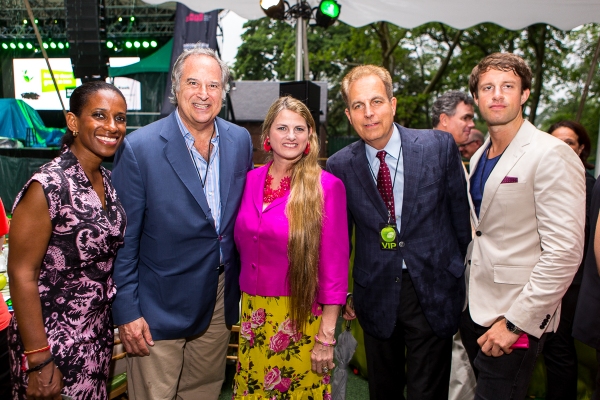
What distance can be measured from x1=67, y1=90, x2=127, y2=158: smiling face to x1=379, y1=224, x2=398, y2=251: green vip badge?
3.87 feet

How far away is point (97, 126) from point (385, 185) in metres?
1.24

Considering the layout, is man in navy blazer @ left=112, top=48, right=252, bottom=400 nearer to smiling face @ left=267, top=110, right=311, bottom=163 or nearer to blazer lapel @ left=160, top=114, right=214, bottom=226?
blazer lapel @ left=160, top=114, right=214, bottom=226

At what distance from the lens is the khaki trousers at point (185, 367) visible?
6.88 ft

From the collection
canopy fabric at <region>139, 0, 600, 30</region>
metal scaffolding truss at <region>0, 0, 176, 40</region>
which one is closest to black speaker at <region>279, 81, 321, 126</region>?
canopy fabric at <region>139, 0, 600, 30</region>

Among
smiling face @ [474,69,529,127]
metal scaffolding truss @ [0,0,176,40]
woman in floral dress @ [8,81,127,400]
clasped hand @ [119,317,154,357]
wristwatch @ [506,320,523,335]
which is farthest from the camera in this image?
metal scaffolding truss @ [0,0,176,40]

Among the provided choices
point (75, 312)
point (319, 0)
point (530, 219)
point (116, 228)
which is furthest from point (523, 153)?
point (319, 0)

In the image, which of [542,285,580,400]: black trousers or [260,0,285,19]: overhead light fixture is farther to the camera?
[260,0,285,19]: overhead light fixture

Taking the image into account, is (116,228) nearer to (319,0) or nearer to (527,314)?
(527,314)

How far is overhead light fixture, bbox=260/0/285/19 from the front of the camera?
A: 514cm

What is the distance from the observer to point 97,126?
1797 millimetres

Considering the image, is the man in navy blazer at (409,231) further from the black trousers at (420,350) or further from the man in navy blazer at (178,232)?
the man in navy blazer at (178,232)

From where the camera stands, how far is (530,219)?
1774 mm

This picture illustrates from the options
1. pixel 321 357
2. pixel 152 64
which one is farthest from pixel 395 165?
pixel 152 64

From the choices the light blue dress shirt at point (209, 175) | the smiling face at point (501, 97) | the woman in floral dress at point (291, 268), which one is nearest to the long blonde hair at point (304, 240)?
the woman in floral dress at point (291, 268)
